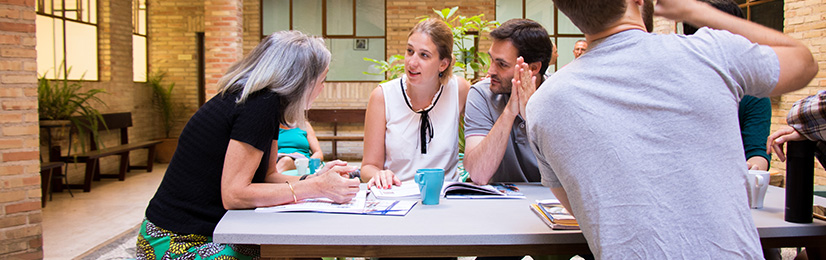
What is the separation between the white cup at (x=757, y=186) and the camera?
1.77 meters

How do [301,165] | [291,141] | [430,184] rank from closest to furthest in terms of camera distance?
1. [430,184]
2. [301,165]
3. [291,141]

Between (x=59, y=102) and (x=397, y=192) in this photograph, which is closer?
(x=397, y=192)

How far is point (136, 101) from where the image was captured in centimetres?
1030

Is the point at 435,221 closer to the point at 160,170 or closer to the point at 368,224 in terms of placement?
the point at 368,224

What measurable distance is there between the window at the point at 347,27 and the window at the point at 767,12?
261 inches

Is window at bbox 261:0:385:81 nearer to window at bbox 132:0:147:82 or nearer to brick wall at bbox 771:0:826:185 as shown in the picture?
window at bbox 132:0:147:82

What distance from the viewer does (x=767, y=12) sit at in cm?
670

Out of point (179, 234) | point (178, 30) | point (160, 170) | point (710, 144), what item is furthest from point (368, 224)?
point (178, 30)

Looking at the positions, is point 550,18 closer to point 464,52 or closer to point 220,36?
point 220,36

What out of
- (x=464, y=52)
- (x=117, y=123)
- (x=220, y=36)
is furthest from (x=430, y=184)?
(x=117, y=123)

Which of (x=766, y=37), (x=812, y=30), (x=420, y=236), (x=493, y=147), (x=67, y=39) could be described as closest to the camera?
(x=766, y=37)

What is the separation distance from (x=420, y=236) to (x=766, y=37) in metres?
0.92

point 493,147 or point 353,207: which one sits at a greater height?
point 493,147

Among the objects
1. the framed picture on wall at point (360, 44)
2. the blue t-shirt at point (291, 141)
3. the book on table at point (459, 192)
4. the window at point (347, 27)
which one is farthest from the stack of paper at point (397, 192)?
the framed picture on wall at point (360, 44)
